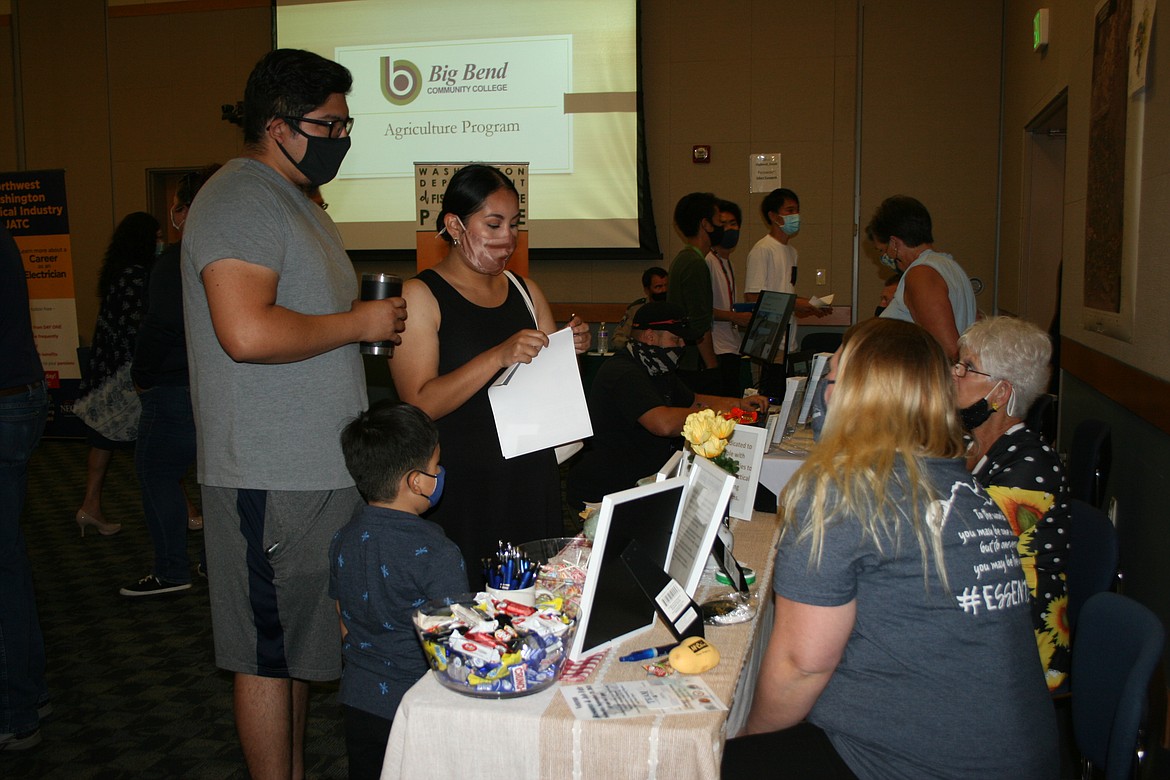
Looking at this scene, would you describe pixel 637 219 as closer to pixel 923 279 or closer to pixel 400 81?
pixel 400 81

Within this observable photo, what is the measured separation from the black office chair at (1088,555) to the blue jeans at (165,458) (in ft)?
10.7

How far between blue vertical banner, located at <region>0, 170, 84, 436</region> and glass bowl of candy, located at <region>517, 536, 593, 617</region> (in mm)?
6696

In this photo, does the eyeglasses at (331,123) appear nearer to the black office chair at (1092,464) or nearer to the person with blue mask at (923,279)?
the black office chair at (1092,464)

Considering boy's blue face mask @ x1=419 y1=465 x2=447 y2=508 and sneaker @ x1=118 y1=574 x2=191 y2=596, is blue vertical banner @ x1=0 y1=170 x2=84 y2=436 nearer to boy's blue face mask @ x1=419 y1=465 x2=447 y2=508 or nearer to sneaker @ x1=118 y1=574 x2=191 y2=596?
sneaker @ x1=118 y1=574 x2=191 y2=596

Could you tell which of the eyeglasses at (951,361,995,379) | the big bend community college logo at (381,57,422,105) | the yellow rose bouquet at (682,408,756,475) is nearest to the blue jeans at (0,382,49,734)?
the yellow rose bouquet at (682,408,756,475)

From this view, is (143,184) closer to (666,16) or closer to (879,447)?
(666,16)

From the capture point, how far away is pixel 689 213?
5668 millimetres

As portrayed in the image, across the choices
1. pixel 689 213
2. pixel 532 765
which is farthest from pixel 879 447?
pixel 689 213

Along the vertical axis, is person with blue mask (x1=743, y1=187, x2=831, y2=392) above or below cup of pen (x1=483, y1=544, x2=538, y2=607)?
above

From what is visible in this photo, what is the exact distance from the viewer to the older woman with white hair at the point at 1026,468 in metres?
2.02

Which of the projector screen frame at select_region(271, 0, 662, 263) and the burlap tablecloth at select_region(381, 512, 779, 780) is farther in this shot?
the projector screen frame at select_region(271, 0, 662, 263)

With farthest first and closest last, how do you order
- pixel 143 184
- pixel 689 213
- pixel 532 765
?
pixel 143 184
pixel 689 213
pixel 532 765

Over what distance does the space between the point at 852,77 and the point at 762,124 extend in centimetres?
78

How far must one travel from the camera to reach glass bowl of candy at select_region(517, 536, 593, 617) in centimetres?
165
